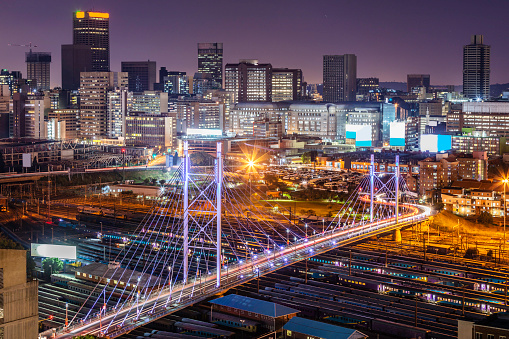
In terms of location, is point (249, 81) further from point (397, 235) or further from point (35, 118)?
point (397, 235)

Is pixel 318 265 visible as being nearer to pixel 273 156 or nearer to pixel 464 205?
pixel 464 205

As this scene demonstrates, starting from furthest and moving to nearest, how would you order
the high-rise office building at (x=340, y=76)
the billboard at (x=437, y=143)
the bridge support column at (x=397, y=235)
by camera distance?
the high-rise office building at (x=340, y=76) < the billboard at (x=437, y=143) < the bridge support column at (x=397, y=235)

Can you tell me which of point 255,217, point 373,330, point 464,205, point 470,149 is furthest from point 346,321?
point 470,149

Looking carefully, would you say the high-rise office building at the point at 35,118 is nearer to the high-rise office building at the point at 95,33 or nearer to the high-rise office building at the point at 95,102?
the high-rise office building at the point at 95,102

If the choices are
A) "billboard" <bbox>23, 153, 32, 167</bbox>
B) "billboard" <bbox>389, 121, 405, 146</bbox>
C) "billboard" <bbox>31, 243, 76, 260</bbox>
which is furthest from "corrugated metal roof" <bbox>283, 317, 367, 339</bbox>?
"billboard" <bbox>389, 121, 405, 146</bbox>

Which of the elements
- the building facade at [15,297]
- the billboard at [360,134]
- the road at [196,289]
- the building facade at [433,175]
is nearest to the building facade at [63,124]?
the billboard at [360,134]
